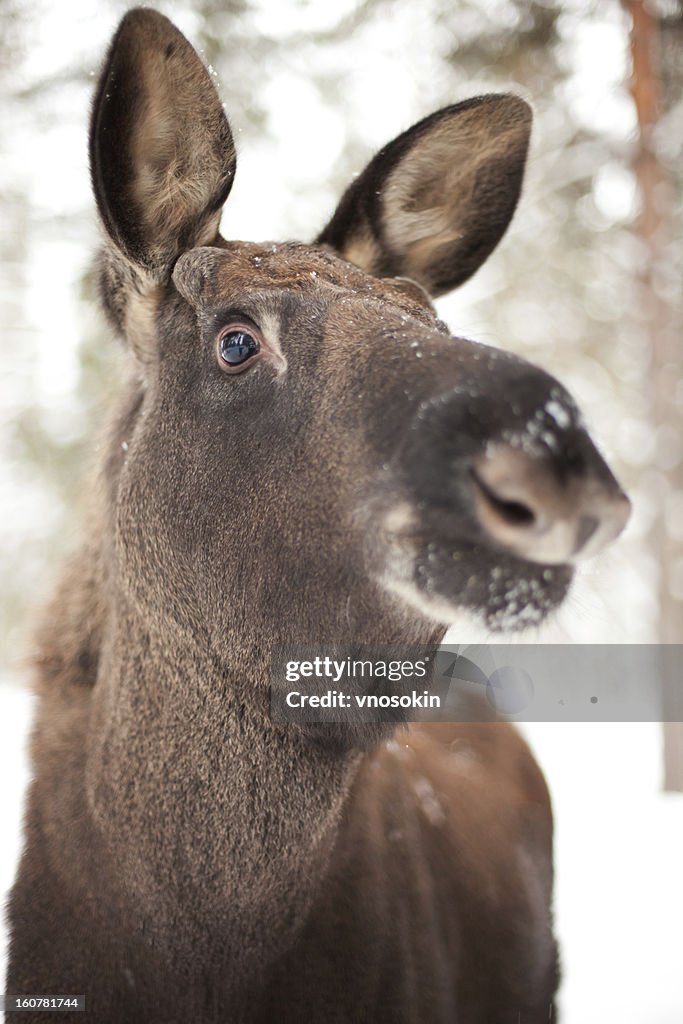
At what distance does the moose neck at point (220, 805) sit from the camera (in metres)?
2.00

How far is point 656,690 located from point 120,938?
2.84m

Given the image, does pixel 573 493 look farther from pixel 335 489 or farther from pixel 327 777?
pixel 327 777

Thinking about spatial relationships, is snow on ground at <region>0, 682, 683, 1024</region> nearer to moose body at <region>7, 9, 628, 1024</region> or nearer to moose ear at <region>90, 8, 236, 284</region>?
moose body at <region>7, 9, 628, 1024</region>

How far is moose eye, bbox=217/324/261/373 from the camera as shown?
6.50ft

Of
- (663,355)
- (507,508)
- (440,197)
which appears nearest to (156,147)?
(440,197)

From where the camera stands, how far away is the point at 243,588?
1954 mm

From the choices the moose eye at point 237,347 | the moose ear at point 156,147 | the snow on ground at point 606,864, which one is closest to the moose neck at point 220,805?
the snow on ground at point 606,864

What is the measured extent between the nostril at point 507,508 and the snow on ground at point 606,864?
71.2 inches

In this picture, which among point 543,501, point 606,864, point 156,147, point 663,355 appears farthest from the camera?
point 663,355

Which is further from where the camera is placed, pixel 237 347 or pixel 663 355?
pixel 663 355

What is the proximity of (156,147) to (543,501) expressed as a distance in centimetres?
156

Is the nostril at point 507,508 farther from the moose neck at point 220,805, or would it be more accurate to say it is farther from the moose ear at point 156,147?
the moose ear at point 156,147

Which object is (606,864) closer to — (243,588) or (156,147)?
(243,588)

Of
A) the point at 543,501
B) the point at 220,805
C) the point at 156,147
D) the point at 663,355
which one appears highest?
the point at 663,355
